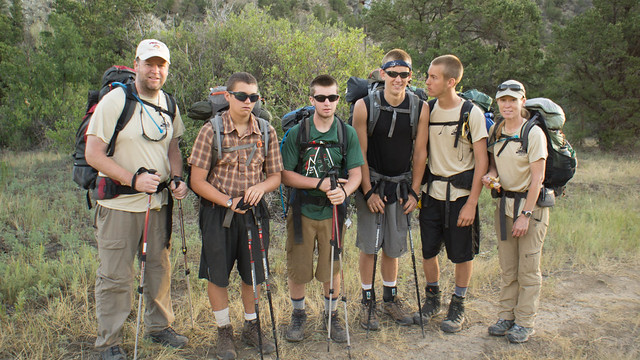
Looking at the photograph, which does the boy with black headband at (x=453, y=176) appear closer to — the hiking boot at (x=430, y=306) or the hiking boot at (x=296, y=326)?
the hiking boot at (x=430, y=306)

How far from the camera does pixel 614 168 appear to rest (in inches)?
520

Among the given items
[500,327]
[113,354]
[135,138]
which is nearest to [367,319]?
[500,327]

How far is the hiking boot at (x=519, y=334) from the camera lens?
3955 millimetres

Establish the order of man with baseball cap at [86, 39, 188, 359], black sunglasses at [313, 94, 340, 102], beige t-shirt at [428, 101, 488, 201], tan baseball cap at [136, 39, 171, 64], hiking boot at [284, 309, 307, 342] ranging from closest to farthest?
1. man with baseball cap at [86, 39, 188, 359]
2. tan baseball cap at [136, 39, 171, 64]
3. black sunglasses at [313, 94, 340, 102]
4. hiking boot at [284, 309, 307, 342]
5. beige t-shirt at [428, 101, 488, 201]

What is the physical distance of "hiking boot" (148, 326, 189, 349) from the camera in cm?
376

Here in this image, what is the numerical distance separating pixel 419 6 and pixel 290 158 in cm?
1916

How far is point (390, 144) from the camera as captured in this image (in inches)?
160

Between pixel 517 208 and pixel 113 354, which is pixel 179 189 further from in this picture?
pixel 517 208

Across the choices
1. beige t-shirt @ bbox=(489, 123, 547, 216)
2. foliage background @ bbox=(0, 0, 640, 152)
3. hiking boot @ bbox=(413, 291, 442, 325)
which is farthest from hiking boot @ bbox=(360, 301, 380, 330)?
foliage background @ bbox=(0, 0, 640, 152)

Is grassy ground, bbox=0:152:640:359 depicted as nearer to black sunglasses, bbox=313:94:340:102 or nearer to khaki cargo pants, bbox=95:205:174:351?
khaki cargo pants, bbox=95:205:174:351

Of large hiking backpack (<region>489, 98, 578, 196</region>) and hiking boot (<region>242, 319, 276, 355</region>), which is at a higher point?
large hiking backpack (<region>489, 98, 578, 196</region>)

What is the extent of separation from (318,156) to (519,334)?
2.46m

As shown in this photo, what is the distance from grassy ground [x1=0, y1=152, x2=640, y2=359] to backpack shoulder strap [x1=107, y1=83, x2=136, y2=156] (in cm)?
167

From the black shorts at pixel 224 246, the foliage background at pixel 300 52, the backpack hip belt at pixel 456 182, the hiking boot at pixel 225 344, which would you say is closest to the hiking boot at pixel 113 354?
the hiking boot at pixel 225 344
